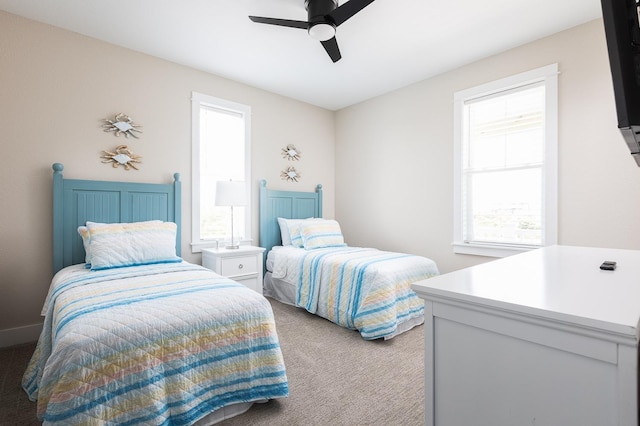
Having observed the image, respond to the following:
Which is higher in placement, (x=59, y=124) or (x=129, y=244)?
(x=59, y=124)

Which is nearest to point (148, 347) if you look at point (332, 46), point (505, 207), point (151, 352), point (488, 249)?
point (151, 352)

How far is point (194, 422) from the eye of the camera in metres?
1.52

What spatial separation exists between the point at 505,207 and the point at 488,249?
48cm

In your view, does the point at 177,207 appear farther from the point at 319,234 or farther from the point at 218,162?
the point at 319,234

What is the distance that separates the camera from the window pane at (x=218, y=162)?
3658 millimetres

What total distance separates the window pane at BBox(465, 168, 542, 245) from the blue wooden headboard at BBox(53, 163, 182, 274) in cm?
329

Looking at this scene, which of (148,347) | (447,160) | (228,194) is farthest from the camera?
(447,160)

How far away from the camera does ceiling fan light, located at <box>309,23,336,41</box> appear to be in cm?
228

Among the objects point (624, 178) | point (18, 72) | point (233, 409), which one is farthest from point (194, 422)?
point (624, 178)

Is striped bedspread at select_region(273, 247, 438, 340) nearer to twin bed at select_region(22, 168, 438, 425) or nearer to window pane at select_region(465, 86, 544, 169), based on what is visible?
twin bed at select_region(22, 168, 438, 425)

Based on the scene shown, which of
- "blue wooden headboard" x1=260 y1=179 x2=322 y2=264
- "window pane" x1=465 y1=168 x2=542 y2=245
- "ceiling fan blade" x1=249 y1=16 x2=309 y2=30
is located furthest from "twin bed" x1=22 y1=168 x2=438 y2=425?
"ceiling fan blade" x1=249 y1=16 x2=309 y2=30

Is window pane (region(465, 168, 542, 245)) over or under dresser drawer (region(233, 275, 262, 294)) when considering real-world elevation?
over

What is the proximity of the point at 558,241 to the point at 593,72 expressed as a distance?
1.51 meters

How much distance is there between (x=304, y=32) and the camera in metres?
2.80
